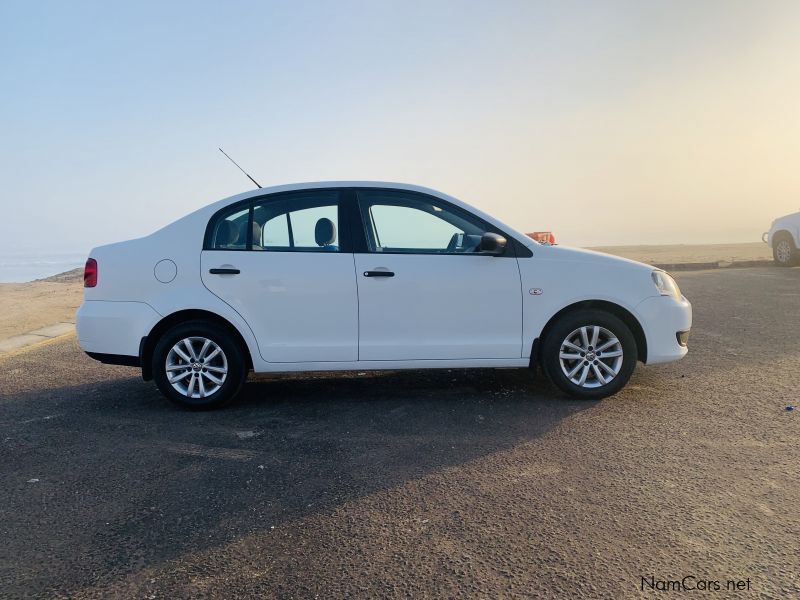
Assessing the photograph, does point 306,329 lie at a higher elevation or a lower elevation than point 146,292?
lower

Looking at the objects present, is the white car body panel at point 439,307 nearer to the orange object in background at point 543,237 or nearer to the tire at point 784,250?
the orange object in background at point 543,237

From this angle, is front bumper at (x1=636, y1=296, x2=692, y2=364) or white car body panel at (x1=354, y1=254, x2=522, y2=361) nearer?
white car body panel at (x1=354, y1=254, x2=522, y2=361)

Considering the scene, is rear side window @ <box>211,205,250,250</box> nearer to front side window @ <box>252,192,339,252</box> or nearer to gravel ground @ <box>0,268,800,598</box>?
front side window @ <box>252,192,339,252</box>

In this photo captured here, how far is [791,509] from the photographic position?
296 centimetres

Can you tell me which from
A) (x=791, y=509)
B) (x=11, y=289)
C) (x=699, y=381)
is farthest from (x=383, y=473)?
(x=11, y=289)

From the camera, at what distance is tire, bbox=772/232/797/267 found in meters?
14.2

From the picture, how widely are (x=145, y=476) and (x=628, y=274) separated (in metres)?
3.94

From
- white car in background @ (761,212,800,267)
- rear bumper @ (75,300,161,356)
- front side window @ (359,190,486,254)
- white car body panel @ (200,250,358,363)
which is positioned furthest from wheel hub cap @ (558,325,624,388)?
white car in background @ (761,212,800,267)

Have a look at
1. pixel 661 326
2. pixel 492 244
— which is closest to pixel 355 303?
pixel 492 244

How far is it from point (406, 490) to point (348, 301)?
189 cm

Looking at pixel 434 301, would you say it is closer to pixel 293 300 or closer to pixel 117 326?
pixel 293 300

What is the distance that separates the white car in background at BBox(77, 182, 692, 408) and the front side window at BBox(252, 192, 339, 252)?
12 millimetres

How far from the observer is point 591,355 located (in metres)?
4.86

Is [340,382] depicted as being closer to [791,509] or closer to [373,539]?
[373,539]
